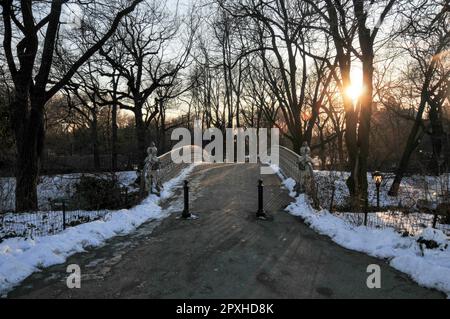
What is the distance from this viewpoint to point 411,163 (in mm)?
38969

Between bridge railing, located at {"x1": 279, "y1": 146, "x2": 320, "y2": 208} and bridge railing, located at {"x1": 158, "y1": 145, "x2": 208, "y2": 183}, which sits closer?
bridge railing, located at {"x1": 279, "y1": 146, "x2": 320, "y2": 208}

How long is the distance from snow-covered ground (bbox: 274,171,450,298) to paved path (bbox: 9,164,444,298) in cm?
18

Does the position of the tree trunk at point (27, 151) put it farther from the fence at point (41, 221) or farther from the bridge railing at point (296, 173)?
the bridge railing at point (296, 173)

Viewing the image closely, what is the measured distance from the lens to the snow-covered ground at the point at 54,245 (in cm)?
620

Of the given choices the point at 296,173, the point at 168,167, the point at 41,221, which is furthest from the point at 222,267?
the point at 168,167

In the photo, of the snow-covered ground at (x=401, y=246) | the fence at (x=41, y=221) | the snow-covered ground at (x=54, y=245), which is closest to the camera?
the snow-covered ground at (x=401, y=246)

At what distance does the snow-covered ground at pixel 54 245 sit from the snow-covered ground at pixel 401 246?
449 centimetres

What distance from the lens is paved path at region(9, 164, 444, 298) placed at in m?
5.62

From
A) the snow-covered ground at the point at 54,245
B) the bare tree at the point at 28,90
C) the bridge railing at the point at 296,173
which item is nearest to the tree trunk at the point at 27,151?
the bare tree at the point at 28,90

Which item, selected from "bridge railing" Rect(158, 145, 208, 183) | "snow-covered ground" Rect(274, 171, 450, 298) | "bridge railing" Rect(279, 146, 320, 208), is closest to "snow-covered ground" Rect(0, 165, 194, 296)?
"bridge railing" Rect(279, 146, 320, 208)

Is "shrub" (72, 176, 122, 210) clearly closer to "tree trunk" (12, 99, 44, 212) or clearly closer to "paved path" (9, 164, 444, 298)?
"tree trunk" (12, 99, 44, 212)

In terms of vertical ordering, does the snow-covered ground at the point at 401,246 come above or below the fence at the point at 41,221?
above
